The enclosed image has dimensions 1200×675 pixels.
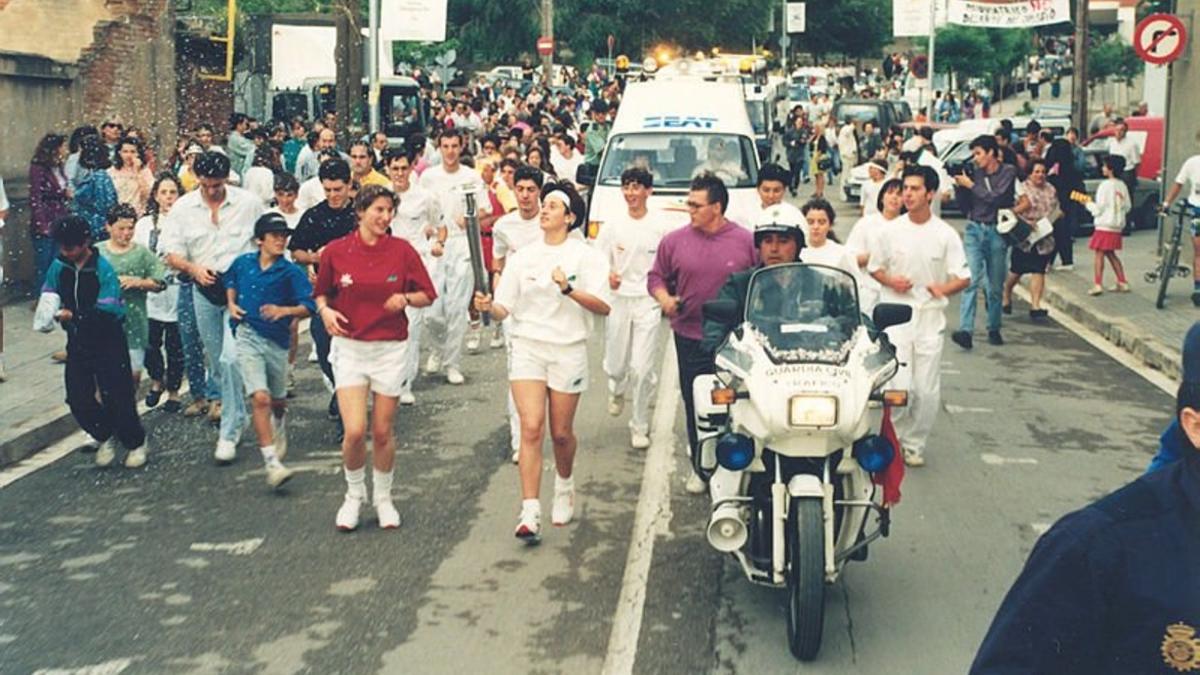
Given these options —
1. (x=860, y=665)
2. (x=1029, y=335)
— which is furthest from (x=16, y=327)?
(x=860, y=665)

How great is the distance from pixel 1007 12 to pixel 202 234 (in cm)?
2481

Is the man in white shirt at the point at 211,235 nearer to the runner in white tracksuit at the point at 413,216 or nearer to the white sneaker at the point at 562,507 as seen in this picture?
the runner in white tracksuit at the point at 413,216

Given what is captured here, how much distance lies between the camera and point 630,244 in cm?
1074

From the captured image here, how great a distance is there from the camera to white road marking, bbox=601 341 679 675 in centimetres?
683

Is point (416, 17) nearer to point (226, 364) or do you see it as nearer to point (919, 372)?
point (226, 364)

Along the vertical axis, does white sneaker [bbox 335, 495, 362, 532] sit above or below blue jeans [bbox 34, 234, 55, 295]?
below

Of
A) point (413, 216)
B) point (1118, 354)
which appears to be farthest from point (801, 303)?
point (1118, 354)

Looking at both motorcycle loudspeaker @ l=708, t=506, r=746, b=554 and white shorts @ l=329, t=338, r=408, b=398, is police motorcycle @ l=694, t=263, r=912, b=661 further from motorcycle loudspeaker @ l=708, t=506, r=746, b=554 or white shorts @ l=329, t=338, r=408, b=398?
white shorts @ l=329, t=338, r=408, b=398

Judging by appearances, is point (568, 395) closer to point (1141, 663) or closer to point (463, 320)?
point (463, 320)

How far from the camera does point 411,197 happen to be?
12547 millimetres

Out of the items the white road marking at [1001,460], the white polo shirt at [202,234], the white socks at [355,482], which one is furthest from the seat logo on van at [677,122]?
the white socks at [355,482]

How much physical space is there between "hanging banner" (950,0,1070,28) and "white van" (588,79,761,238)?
48.4 feet

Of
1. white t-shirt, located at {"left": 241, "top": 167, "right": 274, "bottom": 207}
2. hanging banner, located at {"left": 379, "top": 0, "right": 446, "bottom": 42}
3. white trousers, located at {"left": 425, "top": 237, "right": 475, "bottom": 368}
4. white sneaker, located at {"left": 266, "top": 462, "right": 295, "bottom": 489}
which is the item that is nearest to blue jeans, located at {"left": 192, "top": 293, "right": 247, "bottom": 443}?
white sneaker, located at {"left": 266, "top": 462, "right": 295, "bottom": 489}

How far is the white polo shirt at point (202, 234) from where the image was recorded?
1088 cm
